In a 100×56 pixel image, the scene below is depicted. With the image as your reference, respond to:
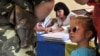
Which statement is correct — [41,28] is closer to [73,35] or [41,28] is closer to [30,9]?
[73,35]

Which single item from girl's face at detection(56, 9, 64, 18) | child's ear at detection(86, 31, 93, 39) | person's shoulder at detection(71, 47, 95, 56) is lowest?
person's shoulder at detection(71, 47, 95, 56)

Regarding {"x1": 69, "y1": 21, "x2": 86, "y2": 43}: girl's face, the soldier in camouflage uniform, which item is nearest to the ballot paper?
{"x1": 69, "y1": 21, "x2": 86, "y2": 43}: girl's face

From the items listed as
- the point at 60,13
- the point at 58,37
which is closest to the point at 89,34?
the point at 58,37

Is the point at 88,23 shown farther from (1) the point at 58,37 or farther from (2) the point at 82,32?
(1) the point at 58,37

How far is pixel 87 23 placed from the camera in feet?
3.62

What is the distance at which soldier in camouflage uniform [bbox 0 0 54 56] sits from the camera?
871mm

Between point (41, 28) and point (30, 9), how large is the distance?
1631 mm

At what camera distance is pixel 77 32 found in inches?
45.6

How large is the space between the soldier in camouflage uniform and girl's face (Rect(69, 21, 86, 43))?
0.31 metres

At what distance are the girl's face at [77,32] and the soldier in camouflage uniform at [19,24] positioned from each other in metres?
0.31

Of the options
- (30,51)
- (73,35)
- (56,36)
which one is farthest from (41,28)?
(30,51)

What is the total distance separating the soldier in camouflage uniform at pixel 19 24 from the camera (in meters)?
0.87

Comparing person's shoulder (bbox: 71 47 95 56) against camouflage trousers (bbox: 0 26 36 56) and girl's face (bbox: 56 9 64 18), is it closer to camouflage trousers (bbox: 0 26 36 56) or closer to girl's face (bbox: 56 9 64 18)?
camouflage trousers (bbox: 0 26 36 56)

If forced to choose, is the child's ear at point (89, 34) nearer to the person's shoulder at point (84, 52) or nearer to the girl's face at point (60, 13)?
the person's shoulder at point (84, 52)
